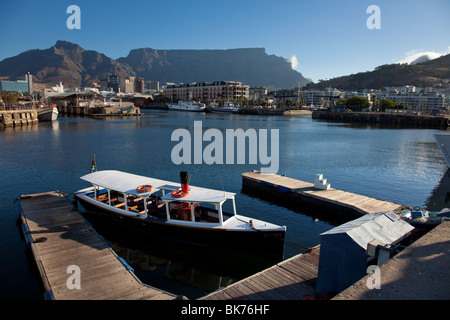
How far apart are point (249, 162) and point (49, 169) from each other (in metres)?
23.2

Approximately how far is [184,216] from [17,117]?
85.6 m

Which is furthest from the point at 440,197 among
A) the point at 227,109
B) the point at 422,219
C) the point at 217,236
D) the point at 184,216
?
the point at 227,109

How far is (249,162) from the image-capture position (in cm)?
3853

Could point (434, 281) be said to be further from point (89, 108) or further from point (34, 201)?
point (89, 108)

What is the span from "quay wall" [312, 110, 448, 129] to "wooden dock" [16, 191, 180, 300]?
120m

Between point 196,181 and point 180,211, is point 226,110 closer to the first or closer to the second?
point 196,181

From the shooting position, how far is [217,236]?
14.8 metres

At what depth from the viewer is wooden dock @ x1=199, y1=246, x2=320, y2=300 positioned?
9.48 m

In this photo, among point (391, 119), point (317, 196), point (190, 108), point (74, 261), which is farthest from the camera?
point (190, 108)

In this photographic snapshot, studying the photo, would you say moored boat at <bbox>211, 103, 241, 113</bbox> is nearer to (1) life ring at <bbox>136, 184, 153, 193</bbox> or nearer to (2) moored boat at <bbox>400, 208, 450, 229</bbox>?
(1) life ring at <bbox>136, 184, 153, 193</bbox>

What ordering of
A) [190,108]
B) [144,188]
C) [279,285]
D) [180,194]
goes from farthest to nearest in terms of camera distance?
[190,108] < [144,188] < [180,194] < [279,285]

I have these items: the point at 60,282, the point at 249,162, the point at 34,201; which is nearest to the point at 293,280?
the point at 60,282

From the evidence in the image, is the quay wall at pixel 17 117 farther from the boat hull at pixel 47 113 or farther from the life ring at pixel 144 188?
the life ring at pixel 144 188

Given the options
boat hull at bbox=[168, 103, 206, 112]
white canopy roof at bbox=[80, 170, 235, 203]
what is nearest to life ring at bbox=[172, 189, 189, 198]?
white canopy roof at bbox=[80, 170, 235, 203]
